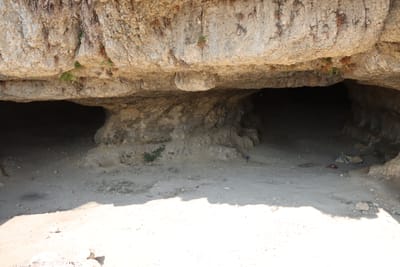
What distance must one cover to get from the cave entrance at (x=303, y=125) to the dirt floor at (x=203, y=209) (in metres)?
0.07

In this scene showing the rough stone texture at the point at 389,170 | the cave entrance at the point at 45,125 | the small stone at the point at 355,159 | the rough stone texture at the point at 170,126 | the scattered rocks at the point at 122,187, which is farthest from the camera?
the cave entrance at the point at 45,125

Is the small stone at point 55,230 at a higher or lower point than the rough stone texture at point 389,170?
lower

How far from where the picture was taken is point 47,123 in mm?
11625

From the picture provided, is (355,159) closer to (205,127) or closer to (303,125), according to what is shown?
(303,125)

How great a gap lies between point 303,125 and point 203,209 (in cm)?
579

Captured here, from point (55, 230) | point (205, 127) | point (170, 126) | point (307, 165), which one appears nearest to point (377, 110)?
point (307, 165)

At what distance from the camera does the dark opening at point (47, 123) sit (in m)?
10.5

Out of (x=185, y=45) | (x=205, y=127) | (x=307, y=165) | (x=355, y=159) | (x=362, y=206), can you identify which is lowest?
(x=307, y=165)

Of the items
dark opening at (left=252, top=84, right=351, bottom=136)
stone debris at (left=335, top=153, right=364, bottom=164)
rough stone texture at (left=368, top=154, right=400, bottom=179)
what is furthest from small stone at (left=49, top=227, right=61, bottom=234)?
dark opening at (left=252, top=84, right=351, bottom=136)

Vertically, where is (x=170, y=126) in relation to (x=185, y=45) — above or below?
below

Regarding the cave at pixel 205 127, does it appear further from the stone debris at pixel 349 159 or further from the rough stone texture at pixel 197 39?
the rough stone texture at pixel 197 39

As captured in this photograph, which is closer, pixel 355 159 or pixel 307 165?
pixel 307 165

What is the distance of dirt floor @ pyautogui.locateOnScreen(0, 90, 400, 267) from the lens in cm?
548

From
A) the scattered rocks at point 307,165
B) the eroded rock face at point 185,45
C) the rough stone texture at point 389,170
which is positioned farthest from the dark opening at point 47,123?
the rough stone texture at point 389,170
